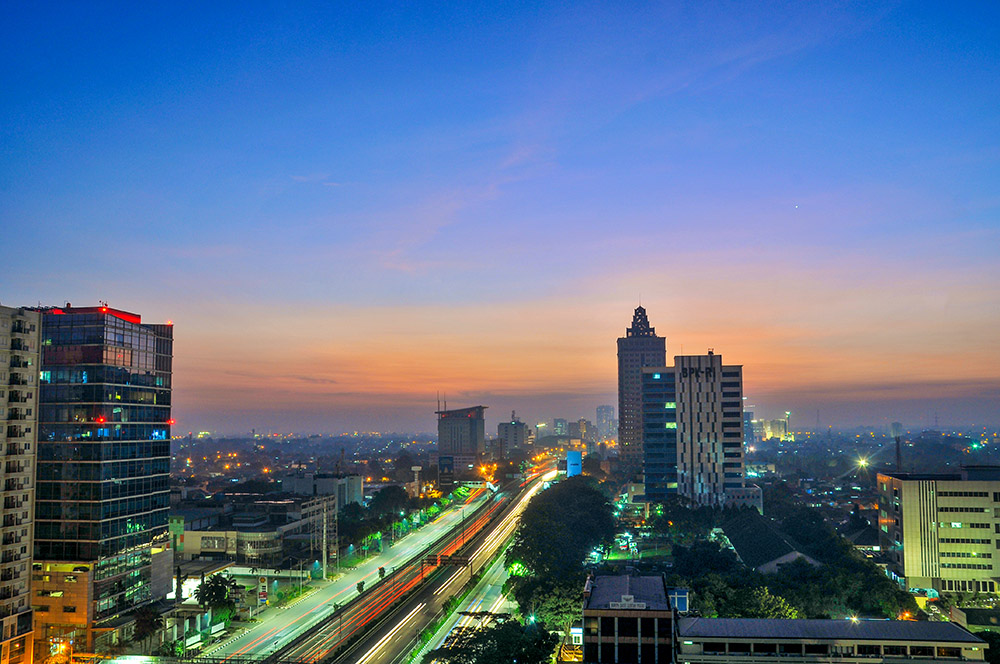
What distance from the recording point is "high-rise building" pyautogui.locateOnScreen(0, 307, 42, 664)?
63.2 meters

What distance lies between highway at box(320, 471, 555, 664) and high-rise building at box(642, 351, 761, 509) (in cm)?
3554

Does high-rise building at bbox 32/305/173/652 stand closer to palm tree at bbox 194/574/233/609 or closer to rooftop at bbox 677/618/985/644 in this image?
palm tree at bbox 194/574/233/609

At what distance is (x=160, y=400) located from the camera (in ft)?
250

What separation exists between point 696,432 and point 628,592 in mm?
86799

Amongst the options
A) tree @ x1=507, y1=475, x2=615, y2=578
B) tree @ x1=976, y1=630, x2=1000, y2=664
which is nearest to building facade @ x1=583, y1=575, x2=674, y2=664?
tree @ x1=507, y1=475, x2=615, y2=578

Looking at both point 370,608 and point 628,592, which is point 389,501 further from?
point 628,592

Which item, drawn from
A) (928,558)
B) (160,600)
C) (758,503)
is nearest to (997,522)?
(928,558)

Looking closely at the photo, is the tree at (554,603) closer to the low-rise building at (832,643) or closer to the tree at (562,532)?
the tree at (562,532)

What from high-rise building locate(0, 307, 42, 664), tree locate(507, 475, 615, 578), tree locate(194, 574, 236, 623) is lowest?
tree locate(194, 574, 236, 623)

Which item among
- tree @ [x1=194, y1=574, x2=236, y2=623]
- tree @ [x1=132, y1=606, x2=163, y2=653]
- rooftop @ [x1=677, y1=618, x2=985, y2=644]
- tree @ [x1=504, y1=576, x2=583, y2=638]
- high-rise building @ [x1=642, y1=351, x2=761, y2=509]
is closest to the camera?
rooftop @ [x1=677, y1=618, x2=985, y2=644]

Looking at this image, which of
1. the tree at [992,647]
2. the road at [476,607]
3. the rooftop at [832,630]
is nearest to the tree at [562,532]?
the road at [476,607]

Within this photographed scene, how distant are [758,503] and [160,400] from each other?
103m

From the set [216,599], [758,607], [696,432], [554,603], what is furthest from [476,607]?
[696,432]

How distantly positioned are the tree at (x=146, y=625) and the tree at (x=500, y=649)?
2676 centimetres
